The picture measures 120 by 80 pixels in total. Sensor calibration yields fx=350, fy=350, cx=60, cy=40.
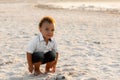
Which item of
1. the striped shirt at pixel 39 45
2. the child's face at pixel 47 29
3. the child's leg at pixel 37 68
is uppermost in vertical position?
the child's face at pixel 47 29

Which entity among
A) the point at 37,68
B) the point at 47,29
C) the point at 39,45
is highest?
the point at 47,29

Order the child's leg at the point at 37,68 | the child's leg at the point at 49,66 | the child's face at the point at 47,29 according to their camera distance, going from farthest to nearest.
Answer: the child's leg at the point at 49,66 → the child's leg at the point at 37,68 → the child's face at the point at 47,29

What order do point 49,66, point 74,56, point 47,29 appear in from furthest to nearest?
point 74,56
point 49,66
point 47,29

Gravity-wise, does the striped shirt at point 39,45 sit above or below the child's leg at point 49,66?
above

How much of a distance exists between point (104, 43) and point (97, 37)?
1.08m

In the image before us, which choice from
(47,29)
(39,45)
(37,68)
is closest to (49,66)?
(37,68)

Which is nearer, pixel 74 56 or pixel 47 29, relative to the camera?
pixel 47 29

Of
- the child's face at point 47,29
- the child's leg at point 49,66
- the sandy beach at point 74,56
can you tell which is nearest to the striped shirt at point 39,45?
the child's face at point 47,29

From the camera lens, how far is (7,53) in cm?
685

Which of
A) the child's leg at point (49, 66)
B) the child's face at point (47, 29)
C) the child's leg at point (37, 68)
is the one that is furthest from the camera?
the child's leg at point (49, 66)

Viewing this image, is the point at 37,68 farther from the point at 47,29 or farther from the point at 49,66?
the point at 47,29

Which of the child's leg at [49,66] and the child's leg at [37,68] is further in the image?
the child's leg at [49,66]

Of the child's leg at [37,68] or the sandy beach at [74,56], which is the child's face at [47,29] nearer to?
the child's leg at [37,68]

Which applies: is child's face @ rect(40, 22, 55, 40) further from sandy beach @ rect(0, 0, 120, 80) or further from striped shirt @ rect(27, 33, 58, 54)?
sandy beach @ rect(0, 0, 120, 80)
